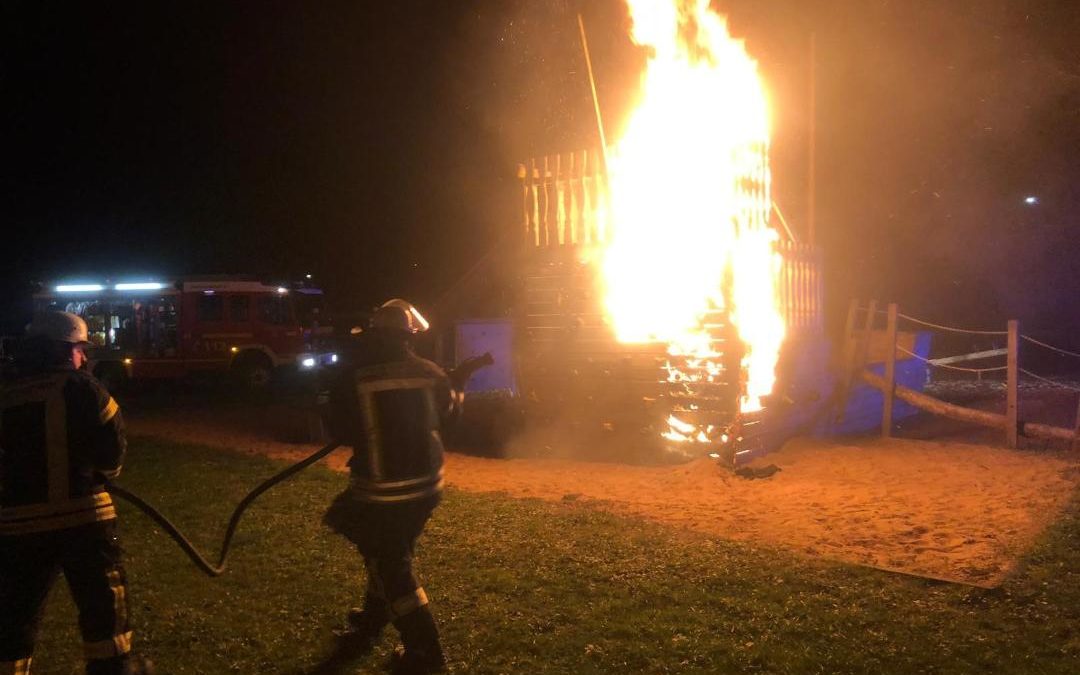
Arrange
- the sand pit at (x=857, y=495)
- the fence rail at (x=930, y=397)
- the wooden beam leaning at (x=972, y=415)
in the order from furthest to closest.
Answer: the fence rail at (x=930, y=397), the wooden beam leaning at (x=972, y=415), the sand pit at (x=857, y=495)

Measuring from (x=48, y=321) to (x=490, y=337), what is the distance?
38.5 ft

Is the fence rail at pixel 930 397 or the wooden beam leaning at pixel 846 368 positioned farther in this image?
the wooden beam leaning at pixel 846 368

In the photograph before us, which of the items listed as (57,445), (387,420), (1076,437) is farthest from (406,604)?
(1076,437)

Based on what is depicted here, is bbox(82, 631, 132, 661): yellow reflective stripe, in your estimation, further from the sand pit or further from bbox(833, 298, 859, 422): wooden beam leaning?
bbox(833, 298, 859, 422): wooden beam leaning

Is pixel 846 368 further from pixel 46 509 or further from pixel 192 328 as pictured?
pixel 192 328

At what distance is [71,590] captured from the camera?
3732mm

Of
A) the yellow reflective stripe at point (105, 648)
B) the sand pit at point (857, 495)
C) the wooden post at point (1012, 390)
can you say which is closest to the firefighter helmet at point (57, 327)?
the yellow reflective stripe at point (105, 648)

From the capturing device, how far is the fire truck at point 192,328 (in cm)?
1959

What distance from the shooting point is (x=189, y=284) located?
19.6 meters

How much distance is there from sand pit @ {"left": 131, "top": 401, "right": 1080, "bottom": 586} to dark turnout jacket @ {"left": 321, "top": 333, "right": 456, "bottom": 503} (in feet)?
10.7

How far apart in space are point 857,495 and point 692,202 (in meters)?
4.06

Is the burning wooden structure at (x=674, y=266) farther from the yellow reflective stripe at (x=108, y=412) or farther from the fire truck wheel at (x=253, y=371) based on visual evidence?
the fire truck wheel at (x=253, y=371)

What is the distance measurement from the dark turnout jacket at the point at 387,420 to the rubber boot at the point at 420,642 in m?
0.61

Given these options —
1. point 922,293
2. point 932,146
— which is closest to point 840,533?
point 932,146
